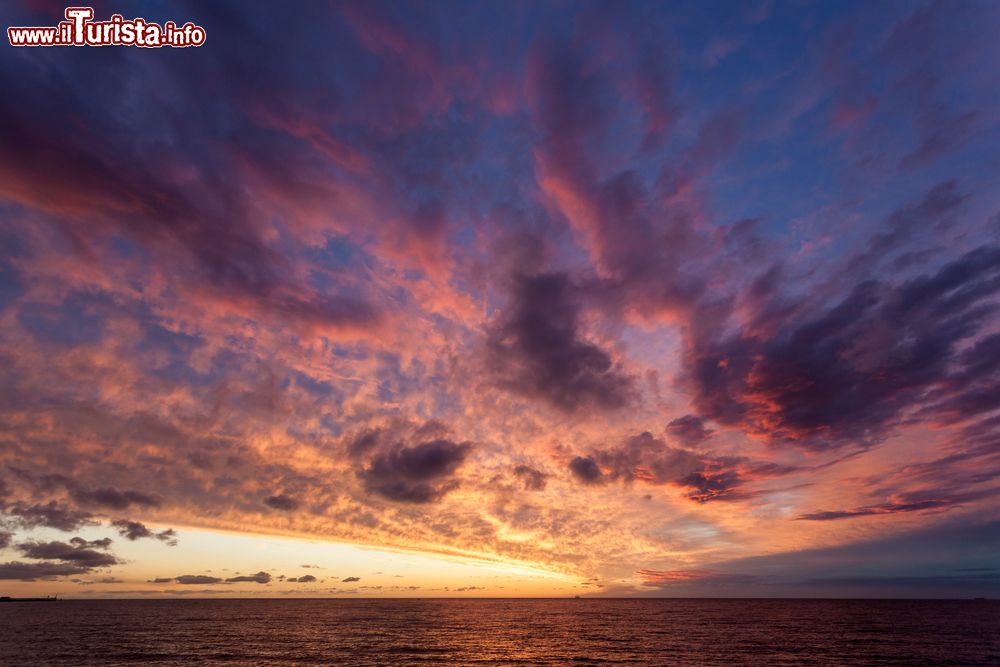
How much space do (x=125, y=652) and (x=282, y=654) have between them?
26617 mm

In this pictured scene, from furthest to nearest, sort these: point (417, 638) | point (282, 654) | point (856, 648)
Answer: point (417, 638) < point (856, 648) < point (282, 654)

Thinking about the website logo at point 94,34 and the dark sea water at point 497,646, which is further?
the dark sea water at point 497,646

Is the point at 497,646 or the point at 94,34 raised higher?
the point at 94,34

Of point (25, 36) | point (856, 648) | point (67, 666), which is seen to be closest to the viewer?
point (25, 36)

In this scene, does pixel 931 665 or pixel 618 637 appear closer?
pixel 931 665

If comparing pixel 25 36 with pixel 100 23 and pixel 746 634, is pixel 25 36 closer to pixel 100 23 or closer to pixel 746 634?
pixel 100 23

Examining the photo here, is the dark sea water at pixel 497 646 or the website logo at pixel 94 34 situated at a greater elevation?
the website logo at pixel 94 34

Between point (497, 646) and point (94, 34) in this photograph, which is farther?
point (497, 646)

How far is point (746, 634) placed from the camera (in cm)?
11812

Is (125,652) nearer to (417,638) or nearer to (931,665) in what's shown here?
(417,638)

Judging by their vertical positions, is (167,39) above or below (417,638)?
above

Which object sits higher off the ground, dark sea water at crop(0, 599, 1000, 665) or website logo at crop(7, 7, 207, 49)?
website logo at crop(7, 7, 207, 49)

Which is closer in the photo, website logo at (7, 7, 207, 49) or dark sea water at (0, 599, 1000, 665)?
website logo at (7, 7, 207, 49)

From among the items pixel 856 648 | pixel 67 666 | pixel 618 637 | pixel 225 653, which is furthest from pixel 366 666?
pixel 856 648
